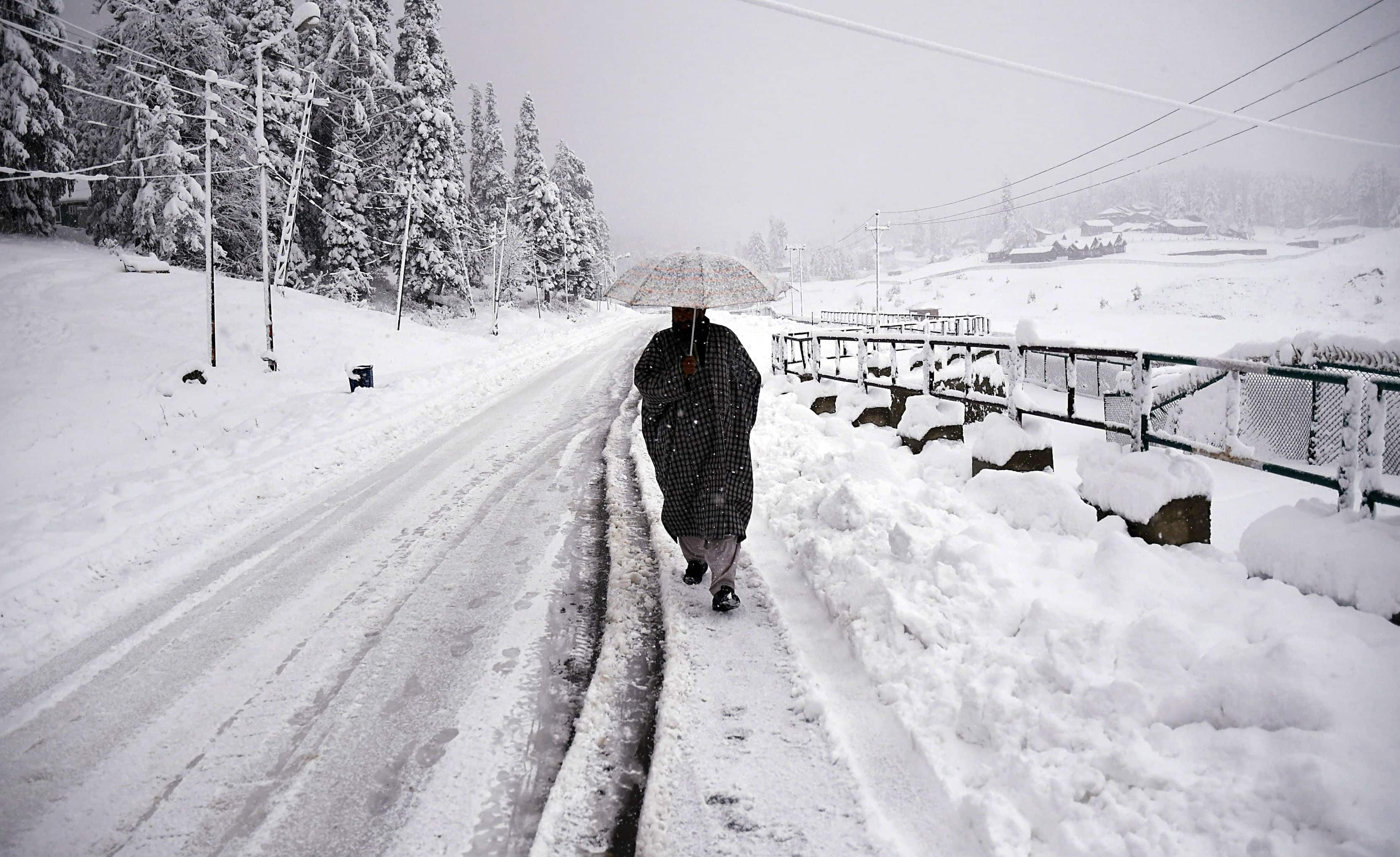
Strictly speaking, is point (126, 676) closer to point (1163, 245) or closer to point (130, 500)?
point (130, 500)

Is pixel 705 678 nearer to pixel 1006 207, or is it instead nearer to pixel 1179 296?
pixel 1179 296

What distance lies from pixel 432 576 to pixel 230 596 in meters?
1.28

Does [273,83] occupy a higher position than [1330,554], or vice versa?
[273,83]

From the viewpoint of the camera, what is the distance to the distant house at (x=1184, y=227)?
124375 millimetres

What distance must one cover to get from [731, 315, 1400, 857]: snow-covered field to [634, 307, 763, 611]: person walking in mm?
631

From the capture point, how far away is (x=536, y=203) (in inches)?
1964

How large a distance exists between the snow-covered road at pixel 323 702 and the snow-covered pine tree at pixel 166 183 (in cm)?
2823

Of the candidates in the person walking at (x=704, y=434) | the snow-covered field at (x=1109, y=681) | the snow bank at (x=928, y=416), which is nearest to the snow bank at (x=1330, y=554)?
the snow-covered field at (x=1109, y=681)

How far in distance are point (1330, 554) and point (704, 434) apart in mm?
3278

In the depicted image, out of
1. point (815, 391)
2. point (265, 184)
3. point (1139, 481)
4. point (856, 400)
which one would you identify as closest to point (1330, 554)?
point (1139, 481)

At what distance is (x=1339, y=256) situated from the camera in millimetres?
61531

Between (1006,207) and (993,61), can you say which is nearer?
(993,61)

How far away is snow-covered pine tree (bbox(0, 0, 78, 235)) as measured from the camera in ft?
83.4

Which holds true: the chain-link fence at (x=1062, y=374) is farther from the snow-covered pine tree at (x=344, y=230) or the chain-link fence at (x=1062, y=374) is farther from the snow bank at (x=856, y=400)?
the snow-covered pine tree at (x=344, y=230)
